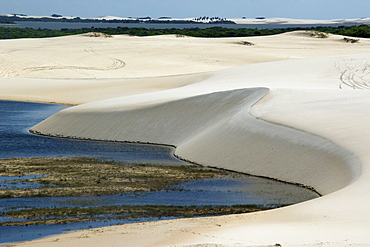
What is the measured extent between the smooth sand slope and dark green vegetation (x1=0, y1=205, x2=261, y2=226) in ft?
4.16

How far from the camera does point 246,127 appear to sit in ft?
73.3

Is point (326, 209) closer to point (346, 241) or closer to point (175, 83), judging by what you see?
point (346, 241)

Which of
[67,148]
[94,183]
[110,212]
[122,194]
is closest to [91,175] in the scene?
[94,183]

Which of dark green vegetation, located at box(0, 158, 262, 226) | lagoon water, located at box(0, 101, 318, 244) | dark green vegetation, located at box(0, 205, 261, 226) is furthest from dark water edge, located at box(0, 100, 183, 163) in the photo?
dark green vegetation, located at box(0, 205, 261, 226)

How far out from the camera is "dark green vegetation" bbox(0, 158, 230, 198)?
1730 cm

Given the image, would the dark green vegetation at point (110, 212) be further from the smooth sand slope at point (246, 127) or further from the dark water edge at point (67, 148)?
the dark water edge at point (67, 148)

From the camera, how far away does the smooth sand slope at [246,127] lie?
39.8ft

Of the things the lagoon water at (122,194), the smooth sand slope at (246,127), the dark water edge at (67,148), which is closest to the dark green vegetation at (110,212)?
the lagoon water at (122,194)

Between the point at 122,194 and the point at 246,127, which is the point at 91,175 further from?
the point at 246,127

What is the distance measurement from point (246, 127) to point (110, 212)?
8208 millimetres

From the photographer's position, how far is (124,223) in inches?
552

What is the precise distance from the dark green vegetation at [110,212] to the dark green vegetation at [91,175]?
66.0 inches

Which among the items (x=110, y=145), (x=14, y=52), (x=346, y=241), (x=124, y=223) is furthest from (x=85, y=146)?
(x=14, y=52)

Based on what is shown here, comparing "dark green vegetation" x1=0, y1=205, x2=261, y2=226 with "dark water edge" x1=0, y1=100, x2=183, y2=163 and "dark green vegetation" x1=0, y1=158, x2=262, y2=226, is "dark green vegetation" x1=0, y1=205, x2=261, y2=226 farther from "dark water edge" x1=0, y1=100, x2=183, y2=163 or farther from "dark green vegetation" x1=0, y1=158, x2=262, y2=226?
"dark water edge" x1=0, y1=100, x2=183, y2=163
